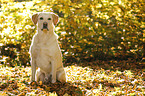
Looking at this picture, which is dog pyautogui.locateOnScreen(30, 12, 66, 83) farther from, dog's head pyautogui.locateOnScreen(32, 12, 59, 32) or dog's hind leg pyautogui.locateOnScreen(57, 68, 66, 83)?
dog's hind leg pyautogui.locateOnScreen(57, 68, 66, 83)

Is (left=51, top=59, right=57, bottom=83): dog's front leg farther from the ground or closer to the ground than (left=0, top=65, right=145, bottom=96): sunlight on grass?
farther from the ground

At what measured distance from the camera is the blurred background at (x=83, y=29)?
7488 millimetres

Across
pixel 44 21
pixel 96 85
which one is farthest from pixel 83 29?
pixel 44 21

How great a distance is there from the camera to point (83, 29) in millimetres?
8039

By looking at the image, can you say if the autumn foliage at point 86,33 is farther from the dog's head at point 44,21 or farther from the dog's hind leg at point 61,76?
the dog's head at point 44,21

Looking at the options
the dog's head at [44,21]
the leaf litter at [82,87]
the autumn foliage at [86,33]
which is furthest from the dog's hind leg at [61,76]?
the autumn foliage at [86,33]

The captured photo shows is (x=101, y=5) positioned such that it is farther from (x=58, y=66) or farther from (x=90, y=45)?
(x=58, y=66)

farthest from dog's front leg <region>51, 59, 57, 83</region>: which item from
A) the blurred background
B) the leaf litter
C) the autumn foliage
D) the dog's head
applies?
the blurred background

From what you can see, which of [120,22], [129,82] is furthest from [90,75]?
[120,22]

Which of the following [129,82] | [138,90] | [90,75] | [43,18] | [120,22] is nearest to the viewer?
[43,18]

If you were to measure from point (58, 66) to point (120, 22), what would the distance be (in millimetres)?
4516

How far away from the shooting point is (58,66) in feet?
15.0

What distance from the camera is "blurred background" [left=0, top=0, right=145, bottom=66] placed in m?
7.49

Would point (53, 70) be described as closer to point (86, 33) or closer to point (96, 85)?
point (96, 85)
